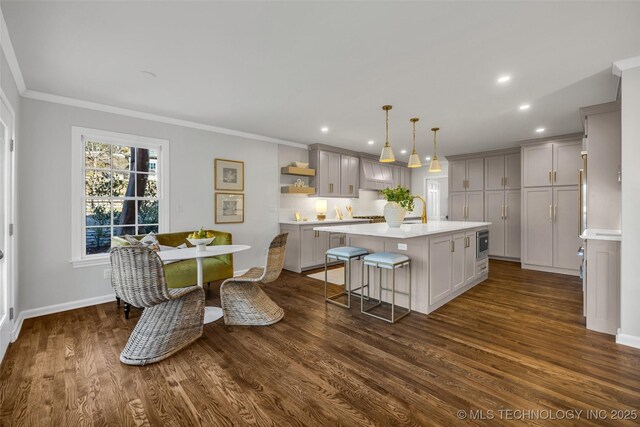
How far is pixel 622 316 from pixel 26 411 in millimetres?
4465

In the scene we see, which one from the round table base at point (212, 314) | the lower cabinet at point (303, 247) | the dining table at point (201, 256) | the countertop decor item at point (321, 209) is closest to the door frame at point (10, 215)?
the dining table at point (201, 256)

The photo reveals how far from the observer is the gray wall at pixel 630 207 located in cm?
248

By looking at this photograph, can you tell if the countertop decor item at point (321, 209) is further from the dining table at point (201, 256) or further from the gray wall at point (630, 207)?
the gray wall at point (630, 207)

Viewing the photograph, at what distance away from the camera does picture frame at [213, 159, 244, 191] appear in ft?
15.5

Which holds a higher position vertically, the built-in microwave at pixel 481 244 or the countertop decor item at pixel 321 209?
the countertop decor item at pixel 321 209

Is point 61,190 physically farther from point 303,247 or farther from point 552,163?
point 552,163

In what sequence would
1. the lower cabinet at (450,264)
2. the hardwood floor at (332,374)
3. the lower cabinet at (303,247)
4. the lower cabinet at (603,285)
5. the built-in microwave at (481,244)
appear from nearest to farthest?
1. the hardwood floor at (332,374)
2. the lower cabinet at (603,285)
3. the lower cabinet at (450,264)
4. the built-in microwave at (481,244)
5. the lower cabinet at (303,247)

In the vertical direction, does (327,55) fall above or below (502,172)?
above

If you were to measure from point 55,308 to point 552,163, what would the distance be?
7774 mm

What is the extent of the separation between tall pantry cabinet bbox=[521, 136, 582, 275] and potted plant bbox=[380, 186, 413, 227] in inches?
129

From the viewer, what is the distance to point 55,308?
336 centimetres

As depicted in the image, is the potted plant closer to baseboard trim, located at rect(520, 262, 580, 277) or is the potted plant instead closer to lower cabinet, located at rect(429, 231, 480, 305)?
lower cabinet, located at rect(429, 231, 480, 305)

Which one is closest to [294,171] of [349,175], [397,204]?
[349,175]

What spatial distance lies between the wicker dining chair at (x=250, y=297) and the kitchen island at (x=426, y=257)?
2.51 ft
